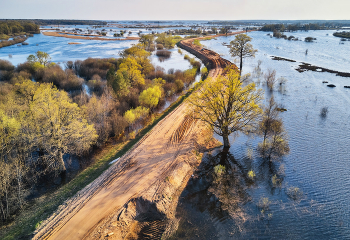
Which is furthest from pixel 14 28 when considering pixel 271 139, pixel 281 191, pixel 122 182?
pixel 281 191

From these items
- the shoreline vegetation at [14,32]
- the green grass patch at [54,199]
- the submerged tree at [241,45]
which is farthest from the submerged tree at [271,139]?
the shoreline vegetation at [14,32]

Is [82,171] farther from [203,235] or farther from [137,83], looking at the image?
[137,83]

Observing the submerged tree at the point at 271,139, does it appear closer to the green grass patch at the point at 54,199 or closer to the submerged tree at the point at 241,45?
the green grass patch at the point at 54,199

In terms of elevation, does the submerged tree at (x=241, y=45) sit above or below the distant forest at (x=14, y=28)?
below

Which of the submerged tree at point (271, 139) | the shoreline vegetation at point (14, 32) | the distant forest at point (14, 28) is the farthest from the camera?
the distant forest at point (14, 28)

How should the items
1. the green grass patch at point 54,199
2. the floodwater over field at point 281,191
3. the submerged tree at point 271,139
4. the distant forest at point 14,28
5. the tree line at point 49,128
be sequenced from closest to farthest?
the green grass patch at point 54,199, the floodwater over field at point 281,191, the tree line at point 49,128, the submerged tree at point 271,139, the distant forest at point 14,28

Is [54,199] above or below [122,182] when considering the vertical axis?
below

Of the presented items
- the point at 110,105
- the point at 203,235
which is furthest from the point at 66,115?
the point at 203,235

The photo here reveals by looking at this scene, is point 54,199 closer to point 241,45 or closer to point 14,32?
point 241,45
